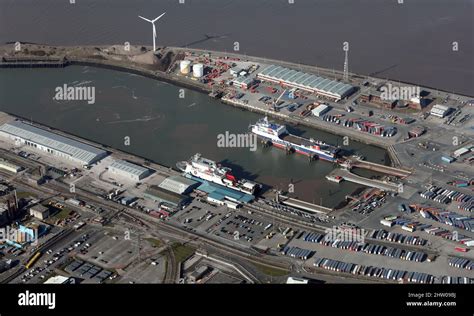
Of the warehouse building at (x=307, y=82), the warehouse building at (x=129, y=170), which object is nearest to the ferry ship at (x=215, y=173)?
the warehouse building at (x=129, y=170)

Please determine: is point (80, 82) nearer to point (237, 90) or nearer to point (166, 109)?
point (166, 109)

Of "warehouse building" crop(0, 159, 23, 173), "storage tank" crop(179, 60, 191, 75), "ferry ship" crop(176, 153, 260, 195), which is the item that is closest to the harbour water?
"ferry ship" crop(176, 153, 260, 195)

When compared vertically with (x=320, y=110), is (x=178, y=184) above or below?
below

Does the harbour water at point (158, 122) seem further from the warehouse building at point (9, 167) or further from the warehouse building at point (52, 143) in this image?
the warehouse building at point (9, 167)

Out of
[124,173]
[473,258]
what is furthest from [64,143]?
[473,258]

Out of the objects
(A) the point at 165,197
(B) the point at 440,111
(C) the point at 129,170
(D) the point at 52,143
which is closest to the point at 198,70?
(D) the point at 52,143

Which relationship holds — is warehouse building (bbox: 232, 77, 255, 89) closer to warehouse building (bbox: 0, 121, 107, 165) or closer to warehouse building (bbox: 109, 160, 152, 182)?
warehouse building (bbox: 0, 121, 107, 165)

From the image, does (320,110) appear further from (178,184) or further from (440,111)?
(178,184)
